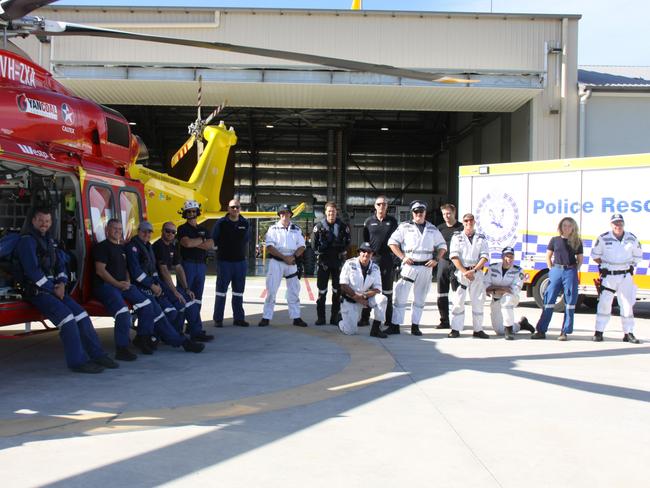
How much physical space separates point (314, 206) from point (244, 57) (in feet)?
68.0

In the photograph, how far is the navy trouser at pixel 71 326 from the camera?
18.6ft

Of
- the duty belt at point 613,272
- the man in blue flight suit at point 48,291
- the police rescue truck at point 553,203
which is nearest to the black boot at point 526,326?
the duty belt at point 613,272

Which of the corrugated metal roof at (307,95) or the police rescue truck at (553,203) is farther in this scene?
the corrugated metal roof at (307,95)

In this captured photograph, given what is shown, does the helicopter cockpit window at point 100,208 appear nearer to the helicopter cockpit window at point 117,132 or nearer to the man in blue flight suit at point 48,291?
the helicopter cockpit window at point 117,132

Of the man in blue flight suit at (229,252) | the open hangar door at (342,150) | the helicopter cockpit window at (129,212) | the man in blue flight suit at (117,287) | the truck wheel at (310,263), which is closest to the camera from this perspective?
the man in blue flight suit at (117,287)

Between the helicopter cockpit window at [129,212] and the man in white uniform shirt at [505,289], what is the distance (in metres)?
4.79

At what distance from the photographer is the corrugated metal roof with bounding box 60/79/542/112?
1708 cm

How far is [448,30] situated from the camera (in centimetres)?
1694

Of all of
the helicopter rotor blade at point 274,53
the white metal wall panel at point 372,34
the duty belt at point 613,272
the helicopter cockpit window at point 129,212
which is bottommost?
the duty belt at point 613,272

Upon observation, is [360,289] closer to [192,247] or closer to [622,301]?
[192,247]

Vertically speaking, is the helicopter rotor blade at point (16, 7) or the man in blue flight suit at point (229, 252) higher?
the helicopter rotor blade at point (16, 7)

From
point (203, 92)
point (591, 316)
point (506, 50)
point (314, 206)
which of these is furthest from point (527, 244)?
point (314, 206)

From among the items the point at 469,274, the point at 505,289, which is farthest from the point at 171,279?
the point at 505,289

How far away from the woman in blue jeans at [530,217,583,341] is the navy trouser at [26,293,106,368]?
5621 millimetres
